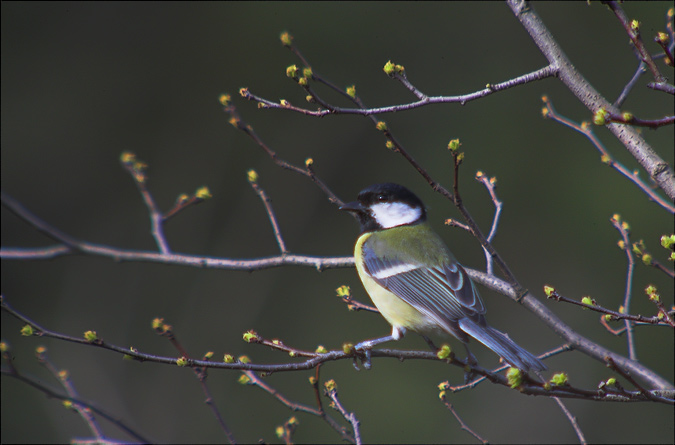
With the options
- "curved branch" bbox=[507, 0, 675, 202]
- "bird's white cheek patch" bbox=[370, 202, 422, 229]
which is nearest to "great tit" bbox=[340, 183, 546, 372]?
"bird's white cheek patch" bbox=[370, 202, 422, 229]

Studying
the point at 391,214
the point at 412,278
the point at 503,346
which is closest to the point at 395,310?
the point at 412,278

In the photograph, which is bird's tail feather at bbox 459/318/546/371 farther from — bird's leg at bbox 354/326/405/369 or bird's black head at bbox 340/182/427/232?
bird's black head at bbox 340/182/427/232

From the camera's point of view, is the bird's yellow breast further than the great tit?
Yes

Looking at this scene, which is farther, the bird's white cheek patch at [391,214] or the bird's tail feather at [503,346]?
→ the bird's white cheek patch at [391,214]

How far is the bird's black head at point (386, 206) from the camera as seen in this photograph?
8.49 feet

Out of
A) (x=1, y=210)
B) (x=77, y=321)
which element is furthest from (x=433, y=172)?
(x=1, y=210)

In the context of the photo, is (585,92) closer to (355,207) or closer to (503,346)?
(503,346)

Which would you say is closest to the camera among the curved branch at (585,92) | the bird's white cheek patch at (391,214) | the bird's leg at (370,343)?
the curved branch at (585,92)

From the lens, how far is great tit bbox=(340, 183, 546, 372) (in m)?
2.03

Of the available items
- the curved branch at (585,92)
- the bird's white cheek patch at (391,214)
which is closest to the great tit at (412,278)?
the bird's white cheek patch at (391,214)

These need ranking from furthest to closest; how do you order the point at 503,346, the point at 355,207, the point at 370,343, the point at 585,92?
the point at 355,207, the point at 370,343, the point at 503,346, the point at 585,92

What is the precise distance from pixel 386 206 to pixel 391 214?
0.14ft

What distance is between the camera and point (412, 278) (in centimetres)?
229

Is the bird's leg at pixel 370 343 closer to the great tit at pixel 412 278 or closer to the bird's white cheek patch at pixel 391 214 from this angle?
the great tit at pixel 412 278
